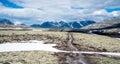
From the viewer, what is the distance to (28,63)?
39.9 metres

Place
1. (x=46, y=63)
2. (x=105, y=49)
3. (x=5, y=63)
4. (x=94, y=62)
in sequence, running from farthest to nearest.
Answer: (x=105, y=49), (x=94, y=62), (x=46, y=63), (x=5, y=63)

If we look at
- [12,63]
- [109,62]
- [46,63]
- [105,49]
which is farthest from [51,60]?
[105,49]

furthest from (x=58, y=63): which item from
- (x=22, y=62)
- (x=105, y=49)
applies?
(x=105, y=49)

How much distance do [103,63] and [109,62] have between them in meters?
1.91

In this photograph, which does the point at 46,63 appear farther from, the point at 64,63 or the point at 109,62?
the point at 109,62

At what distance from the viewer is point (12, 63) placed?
39.0 meters

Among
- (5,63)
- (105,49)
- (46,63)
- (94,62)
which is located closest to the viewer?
(5,63)

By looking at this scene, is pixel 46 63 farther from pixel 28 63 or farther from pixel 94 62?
pixel 94 62

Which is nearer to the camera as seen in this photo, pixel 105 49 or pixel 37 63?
pixel 37 63

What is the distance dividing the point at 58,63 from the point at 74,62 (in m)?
3.33

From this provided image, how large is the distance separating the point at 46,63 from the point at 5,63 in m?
7.90

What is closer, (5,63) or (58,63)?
(5,63)

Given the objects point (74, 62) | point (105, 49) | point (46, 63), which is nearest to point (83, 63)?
point (74, 62)

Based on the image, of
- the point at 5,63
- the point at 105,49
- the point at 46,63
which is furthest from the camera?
the point at 105,49
